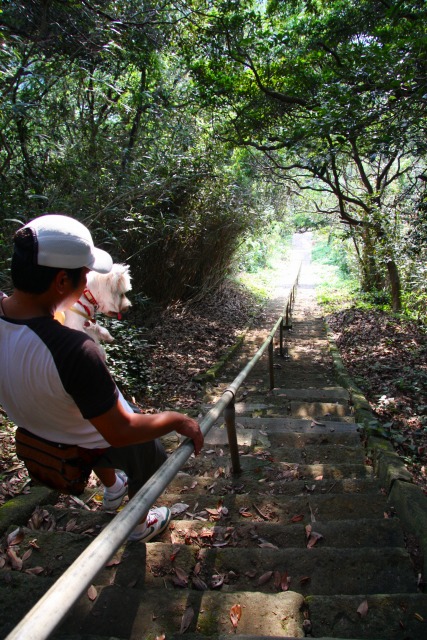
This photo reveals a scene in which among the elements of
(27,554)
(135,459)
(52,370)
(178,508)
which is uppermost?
(52,370)

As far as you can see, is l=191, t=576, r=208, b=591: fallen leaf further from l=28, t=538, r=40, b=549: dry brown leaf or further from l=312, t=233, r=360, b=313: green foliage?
l=312, t=233, r=360, b=313: green foliage

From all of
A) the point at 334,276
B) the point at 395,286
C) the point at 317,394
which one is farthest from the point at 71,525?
the point at 334,276

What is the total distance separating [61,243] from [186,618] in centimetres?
148

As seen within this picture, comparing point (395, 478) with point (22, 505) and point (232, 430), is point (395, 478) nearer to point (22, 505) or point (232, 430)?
point (232, 430)

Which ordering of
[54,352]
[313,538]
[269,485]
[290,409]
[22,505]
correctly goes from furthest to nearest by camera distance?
[290,409] < [269,485] < [22,505] < [313,538] < [54,352]

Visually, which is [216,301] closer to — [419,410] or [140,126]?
[140,126]

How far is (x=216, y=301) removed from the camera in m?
11.2

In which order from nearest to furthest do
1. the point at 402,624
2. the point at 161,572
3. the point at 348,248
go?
1. the point at 402,624
2. the point at 161,572
3. the point at 348,248

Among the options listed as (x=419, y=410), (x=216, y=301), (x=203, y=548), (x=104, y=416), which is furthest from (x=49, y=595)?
(x=216, y=301)

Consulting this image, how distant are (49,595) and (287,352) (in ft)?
25.3

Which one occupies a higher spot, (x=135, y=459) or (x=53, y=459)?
(x=53, y=459)

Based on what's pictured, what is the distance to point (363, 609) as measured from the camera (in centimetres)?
167

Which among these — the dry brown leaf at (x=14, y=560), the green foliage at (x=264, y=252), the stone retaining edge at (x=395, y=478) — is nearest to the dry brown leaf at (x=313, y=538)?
the stone retaining edge at (x=395, y=478)

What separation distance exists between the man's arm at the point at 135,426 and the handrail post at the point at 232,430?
96 centimetres
